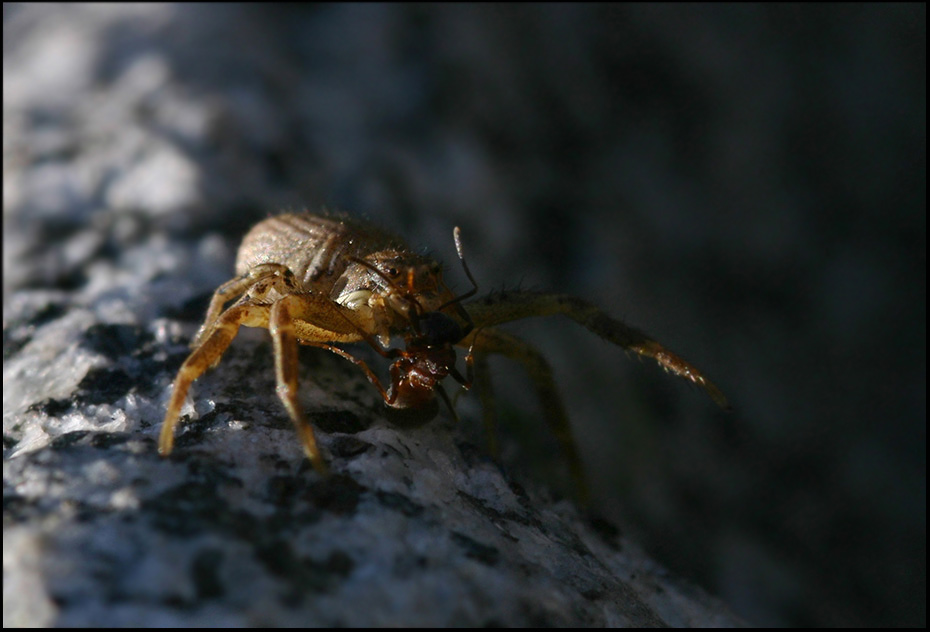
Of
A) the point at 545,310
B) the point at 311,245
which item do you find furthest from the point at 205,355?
the point at 545,310

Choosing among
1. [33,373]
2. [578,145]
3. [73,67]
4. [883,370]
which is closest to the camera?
[33,373]

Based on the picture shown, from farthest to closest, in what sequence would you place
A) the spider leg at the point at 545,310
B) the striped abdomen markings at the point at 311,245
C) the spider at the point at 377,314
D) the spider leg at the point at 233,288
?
the striped abdomen markings at the point at 311,245 → the spider leg at the point at 545,310 → the spider leg at the point at 233,288 → the spider at the point at 377,314

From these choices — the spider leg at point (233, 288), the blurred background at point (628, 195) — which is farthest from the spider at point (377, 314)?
the blurred background at point (628, 195)

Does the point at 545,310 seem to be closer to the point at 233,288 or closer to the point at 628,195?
the point at 233,288

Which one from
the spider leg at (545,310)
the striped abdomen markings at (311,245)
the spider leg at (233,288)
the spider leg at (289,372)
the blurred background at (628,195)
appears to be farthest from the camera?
the blurred background at (628,195)

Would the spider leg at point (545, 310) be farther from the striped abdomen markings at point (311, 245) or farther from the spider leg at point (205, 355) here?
the spider leg at point (205, 355)

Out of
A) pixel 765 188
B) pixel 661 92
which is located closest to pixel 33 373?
pixel 661 92

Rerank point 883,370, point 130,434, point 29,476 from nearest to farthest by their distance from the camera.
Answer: point 29,476 → point 130,434 → point 883,370

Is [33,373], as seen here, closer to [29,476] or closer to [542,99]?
[29,476]
